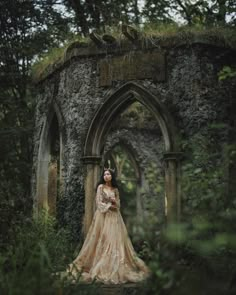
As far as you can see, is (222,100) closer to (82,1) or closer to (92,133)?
(92,133)

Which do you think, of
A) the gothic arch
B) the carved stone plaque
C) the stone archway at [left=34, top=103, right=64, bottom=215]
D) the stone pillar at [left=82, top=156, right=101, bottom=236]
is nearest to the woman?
the stone pillar at [left=82, top=156, right=101, bottom=236]

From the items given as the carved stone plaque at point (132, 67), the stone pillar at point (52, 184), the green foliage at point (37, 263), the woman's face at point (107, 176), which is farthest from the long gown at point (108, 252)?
the stone pillar at point (52, 184)

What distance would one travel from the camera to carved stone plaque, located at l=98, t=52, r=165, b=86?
33.6 ft

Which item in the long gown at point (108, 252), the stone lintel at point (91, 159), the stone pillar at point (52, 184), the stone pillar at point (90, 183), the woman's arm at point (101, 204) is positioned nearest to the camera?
the long gown at point (108, 252)

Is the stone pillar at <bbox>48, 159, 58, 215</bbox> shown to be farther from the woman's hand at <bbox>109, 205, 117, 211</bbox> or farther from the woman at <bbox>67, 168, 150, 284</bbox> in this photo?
the woman's hand at <bbox>109, 205, 117, 211</bbox>

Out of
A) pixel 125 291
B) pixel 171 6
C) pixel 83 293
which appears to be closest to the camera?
pixel 83 293

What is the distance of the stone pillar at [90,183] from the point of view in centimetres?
1035

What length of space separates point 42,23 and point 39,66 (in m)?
3.75

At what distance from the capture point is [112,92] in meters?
10.5

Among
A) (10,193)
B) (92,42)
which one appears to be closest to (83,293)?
(92,42)

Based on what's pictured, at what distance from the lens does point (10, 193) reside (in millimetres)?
13773

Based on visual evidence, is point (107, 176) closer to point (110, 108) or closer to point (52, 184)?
point (110, 108)

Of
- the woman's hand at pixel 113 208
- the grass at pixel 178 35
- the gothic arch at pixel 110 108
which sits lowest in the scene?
the woman's hand at pixel 113 208

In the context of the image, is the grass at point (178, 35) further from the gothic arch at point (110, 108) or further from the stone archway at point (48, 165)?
the stone archway at point (48, 165)
